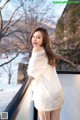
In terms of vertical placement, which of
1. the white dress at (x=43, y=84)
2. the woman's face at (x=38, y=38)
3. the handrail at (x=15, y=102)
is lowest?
the handrail at (x=15, y=102)

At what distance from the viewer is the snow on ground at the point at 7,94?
7.06ft

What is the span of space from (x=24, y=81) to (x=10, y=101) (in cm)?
25

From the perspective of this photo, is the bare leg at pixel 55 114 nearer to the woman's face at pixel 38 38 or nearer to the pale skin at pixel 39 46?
the pale skin at pixel 39 46

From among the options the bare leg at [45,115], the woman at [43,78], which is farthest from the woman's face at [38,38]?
the bare leg at [45,115]

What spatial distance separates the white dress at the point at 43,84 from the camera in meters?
1.69

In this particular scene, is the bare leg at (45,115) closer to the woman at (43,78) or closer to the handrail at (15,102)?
the woman at (43,78)

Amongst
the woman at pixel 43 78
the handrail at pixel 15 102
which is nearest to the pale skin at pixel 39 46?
the woman at pixel 43 78

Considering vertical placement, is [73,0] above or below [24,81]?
above

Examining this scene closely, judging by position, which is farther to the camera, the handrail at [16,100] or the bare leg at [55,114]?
the handrail at [16,100]

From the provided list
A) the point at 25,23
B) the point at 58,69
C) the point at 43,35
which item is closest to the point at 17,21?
the point at 25,23

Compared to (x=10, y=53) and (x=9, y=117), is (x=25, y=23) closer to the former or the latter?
(x=10, y=53)

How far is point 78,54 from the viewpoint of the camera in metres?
2.19

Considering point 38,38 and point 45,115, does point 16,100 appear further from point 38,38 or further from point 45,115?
point 38,38

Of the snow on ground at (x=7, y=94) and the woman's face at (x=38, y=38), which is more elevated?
the woman's face at (x=38, y=38)
